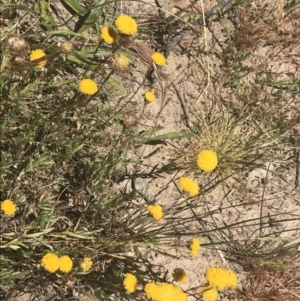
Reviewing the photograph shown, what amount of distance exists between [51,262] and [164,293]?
14.4 inches

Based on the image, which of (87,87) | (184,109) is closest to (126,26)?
(87,87)

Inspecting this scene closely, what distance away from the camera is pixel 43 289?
202 centimetres

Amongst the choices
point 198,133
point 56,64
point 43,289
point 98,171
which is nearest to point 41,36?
point 56,64

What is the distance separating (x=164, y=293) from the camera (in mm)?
1681

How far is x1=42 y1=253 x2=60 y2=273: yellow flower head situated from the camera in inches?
67.6

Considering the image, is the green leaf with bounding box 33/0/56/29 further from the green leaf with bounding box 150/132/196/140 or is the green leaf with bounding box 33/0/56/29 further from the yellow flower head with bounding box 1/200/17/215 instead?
the yellow flower head with bounding box 1/200/17/215

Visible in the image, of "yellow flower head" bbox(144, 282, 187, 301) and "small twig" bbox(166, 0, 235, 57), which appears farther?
"small twig" bbox(166, 0, 235, 57)

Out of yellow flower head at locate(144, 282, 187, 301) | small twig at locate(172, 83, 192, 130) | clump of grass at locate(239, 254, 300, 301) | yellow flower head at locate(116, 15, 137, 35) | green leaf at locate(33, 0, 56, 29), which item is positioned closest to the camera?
yellow flower head at locate(144, 282, 187, 301)

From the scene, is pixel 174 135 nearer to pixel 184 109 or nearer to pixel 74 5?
pixel 184 109

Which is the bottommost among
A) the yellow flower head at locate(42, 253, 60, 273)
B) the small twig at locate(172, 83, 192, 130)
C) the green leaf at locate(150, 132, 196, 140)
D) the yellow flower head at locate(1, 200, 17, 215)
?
the yellow flower head at locate(42, 253, 60, 273)

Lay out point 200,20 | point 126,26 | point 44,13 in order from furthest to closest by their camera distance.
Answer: point 200,20
point 44,13
point 126,26

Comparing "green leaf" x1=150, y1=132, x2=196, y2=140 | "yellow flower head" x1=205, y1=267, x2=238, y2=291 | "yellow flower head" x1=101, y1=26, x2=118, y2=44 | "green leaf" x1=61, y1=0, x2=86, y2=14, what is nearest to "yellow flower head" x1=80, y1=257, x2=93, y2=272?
"yellow flower head" x1=205, y1=267, x2=238, y2=291

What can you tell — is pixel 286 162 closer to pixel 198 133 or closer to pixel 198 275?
pixel 198 133

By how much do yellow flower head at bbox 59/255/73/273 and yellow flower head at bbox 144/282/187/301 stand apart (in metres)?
0.25
